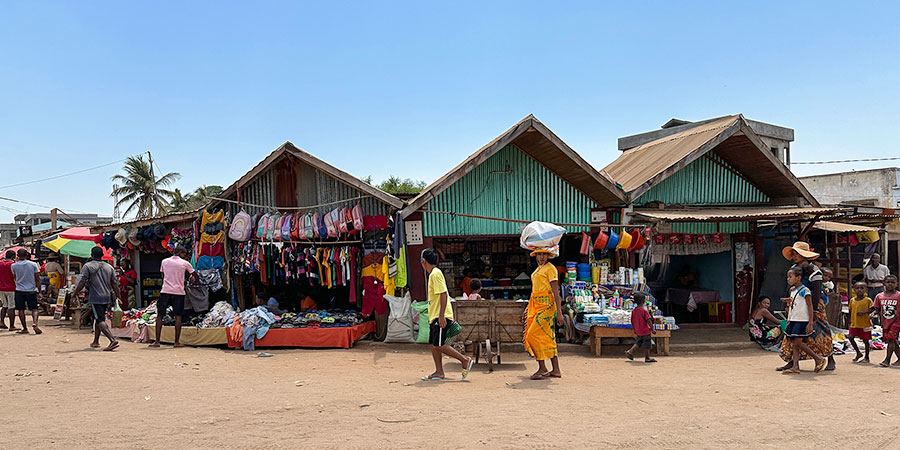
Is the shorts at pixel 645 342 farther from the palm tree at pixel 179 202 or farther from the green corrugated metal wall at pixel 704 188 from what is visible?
the palm tree at pixel 179 202

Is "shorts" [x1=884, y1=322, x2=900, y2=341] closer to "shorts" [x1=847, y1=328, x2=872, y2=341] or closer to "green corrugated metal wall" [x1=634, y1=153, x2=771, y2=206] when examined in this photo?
"shorts" [x1=847, y1=328, x2=872, y2=341]

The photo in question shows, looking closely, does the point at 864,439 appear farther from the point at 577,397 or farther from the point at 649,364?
the point at 649,364

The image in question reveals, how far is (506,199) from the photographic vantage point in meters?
11.4

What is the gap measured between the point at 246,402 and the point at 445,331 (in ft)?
7.77

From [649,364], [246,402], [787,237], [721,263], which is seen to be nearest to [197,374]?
[246,402]

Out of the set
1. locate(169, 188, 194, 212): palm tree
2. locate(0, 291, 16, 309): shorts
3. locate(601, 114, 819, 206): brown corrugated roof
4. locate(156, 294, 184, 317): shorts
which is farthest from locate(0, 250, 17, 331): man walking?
locate(169, 188, 194, 212): palm tree

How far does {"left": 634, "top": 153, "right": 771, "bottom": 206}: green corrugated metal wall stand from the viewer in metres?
12.3

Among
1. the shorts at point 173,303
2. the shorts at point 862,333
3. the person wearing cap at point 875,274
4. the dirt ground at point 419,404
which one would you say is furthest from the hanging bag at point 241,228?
the person wearing cap at point 875,274

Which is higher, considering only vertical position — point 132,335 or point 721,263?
point 721,263

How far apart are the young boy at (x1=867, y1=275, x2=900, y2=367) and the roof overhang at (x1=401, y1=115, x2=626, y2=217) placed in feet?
13.8

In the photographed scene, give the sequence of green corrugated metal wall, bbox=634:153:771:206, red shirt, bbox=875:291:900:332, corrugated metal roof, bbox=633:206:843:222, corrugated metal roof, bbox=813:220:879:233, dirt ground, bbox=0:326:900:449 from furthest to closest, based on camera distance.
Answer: corrugated metal roof, bbox=813:220:879:233
green corrugated metal wall, bbox=634:153:771:206
corrugated metal roof, bbox=633:206:843:222
red shirt, bbox=875:291:900:332
dirt ground, bbox=0:326:900:449

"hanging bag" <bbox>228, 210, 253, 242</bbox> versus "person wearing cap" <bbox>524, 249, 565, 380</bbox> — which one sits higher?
"hanging bag" <bbox>228, 210, 253, 242</bbox>

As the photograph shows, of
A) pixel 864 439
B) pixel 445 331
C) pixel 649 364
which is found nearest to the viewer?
pixel 864 439

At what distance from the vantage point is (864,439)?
4957mm
